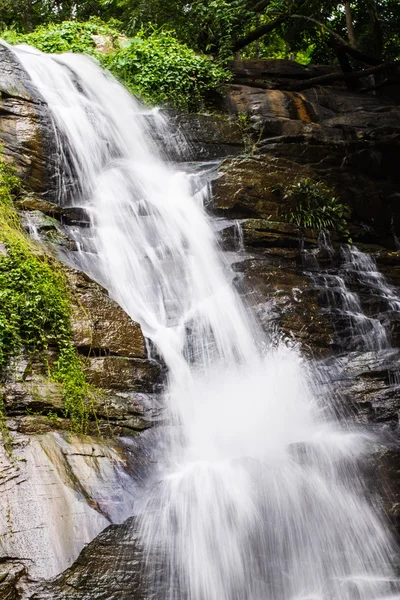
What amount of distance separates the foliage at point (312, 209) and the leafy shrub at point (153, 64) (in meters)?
4.04

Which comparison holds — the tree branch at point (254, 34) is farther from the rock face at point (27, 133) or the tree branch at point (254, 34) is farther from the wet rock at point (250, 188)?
the rock face at point (27, 133)

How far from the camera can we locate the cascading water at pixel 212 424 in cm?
479

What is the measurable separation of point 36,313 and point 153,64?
9.26 m

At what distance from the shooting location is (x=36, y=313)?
598 centimetres

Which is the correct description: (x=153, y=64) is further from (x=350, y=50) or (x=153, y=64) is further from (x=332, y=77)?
(x=350, y=50)

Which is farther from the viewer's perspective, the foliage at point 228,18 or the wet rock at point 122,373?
the foliage at point 228,18

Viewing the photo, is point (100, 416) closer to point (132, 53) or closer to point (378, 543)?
point (378, 543)

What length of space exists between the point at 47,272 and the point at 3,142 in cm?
358

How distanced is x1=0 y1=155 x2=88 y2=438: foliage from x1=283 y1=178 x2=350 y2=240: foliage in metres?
5.00

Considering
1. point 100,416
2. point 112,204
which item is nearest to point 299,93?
point 112,204

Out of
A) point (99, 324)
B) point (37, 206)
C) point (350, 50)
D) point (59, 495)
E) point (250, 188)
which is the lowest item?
point (59, 495)

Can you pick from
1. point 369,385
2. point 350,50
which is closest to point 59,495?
point 369,385

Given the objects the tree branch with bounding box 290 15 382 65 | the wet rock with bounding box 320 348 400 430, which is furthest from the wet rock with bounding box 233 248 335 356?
the tree branch with bounding box 290 15 382 65

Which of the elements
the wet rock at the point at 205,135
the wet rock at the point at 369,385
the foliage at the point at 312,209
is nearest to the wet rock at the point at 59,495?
the wet rock at the point at 369,385
